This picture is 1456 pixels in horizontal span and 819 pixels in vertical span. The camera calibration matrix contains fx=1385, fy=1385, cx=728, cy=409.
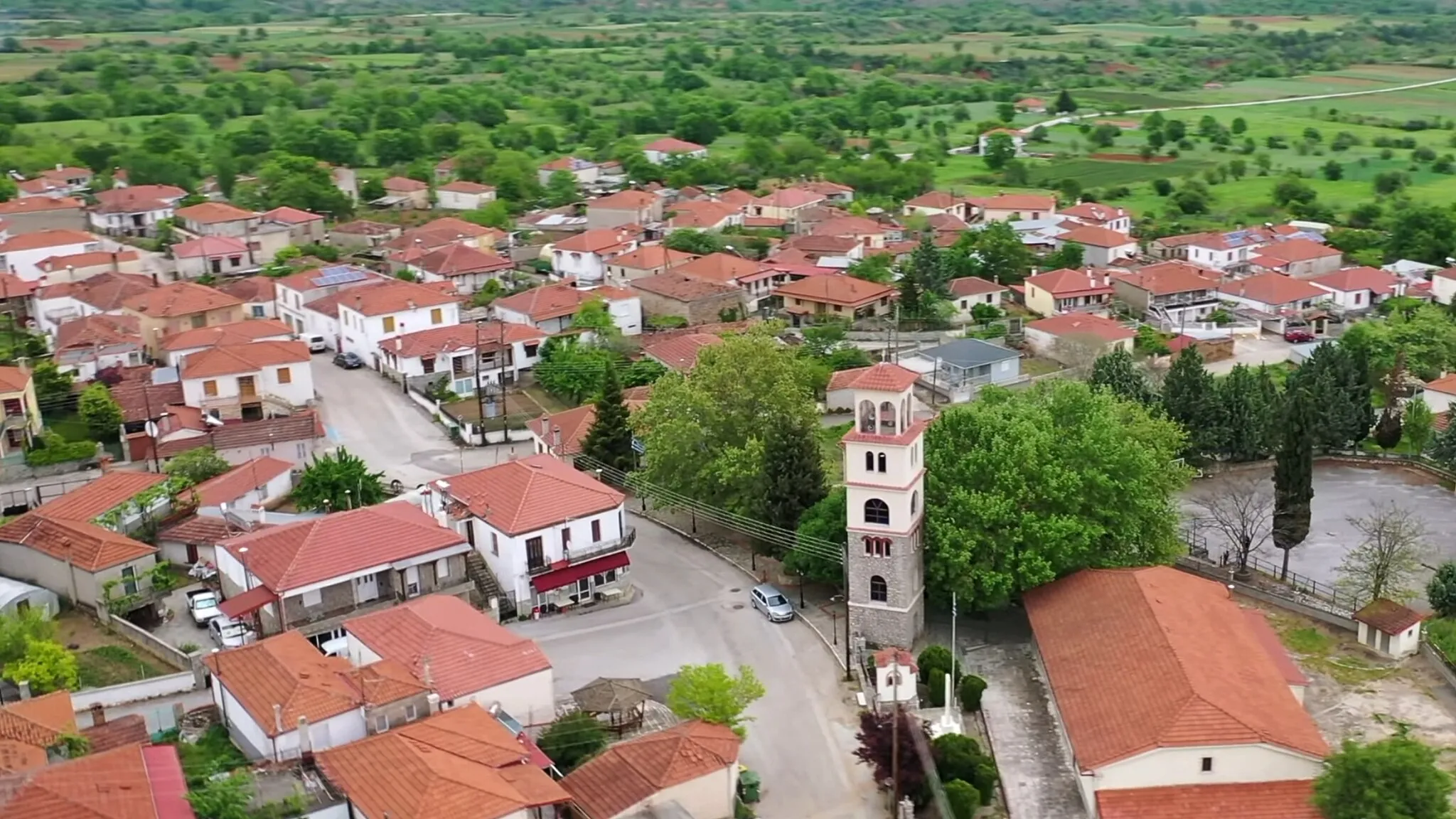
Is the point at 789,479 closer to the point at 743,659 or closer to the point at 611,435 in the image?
the point at 743,659

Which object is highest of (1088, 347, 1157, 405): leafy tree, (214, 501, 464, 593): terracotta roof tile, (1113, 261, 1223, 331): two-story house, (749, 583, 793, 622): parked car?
(214, 501, 464, 593): terracotta roof tile

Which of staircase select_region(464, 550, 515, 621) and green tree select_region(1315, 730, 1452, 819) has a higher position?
green tree select_region(1315, 730, 1452, 819)

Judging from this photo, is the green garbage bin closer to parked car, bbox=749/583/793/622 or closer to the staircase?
parked car, bbox=749/583/793/622

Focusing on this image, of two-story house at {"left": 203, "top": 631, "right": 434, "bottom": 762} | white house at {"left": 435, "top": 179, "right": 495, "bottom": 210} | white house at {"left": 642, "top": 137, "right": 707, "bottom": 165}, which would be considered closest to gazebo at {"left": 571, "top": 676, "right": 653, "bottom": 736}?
two-story house at {"left": 203, "top": 631, "right": 434, "bottom": 762}

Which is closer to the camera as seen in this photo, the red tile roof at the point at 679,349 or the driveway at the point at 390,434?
the driveway at the point at 390,434

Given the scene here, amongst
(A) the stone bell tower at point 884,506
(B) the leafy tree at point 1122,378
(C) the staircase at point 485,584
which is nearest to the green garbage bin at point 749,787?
(A) the stone bell tower at point 884,506

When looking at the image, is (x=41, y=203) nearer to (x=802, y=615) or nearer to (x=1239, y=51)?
(x=802, y=615)

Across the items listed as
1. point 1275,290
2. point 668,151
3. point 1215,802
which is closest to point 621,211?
point 668,151

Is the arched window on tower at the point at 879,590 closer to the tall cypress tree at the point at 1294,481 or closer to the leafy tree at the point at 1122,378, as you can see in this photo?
the tall cypress tree at the point at 1294,481
